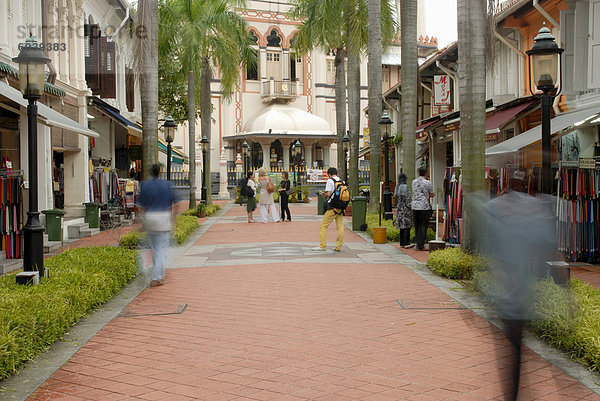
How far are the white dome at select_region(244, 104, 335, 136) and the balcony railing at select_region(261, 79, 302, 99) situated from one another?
3.11ft

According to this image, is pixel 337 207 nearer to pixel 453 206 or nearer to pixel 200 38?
pixel 453 206

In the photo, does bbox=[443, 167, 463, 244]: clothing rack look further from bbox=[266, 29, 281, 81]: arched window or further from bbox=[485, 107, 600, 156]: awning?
bbox=[266, 29, 281, 81]: arched window

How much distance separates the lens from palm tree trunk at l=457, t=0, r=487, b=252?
10.4 metres

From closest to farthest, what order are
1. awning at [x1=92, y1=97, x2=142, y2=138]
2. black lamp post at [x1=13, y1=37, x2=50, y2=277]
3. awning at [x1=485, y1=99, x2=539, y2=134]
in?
black lamp post at [x1=13, y1=37, x2=50, y2=277] < awning at [x1=485, y1=99, x2=539, y2=134] < awning at [x1=92, y1=97, x2=142, y2=138]

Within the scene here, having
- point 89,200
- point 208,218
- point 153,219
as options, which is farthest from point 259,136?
point 153,219

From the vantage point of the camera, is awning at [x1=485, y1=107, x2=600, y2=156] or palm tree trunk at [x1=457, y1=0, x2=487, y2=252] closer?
palm tree trunk at [x1=457, y1=0, x2=487, y2=252]

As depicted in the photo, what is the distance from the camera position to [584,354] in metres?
5.59

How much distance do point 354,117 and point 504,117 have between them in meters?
7.33

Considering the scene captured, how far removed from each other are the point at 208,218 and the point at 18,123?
8.79 meters

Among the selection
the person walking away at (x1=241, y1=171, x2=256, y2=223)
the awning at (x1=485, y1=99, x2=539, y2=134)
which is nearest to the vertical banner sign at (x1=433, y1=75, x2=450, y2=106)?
the awning at (x1=485, y1=99, x2=539, y2=134)

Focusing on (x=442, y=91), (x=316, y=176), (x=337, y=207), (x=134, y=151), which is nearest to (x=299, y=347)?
(x=337, y=207)

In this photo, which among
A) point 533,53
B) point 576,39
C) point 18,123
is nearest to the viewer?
point 533,53

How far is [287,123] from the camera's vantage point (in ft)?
148

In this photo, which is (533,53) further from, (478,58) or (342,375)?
(342,375)
